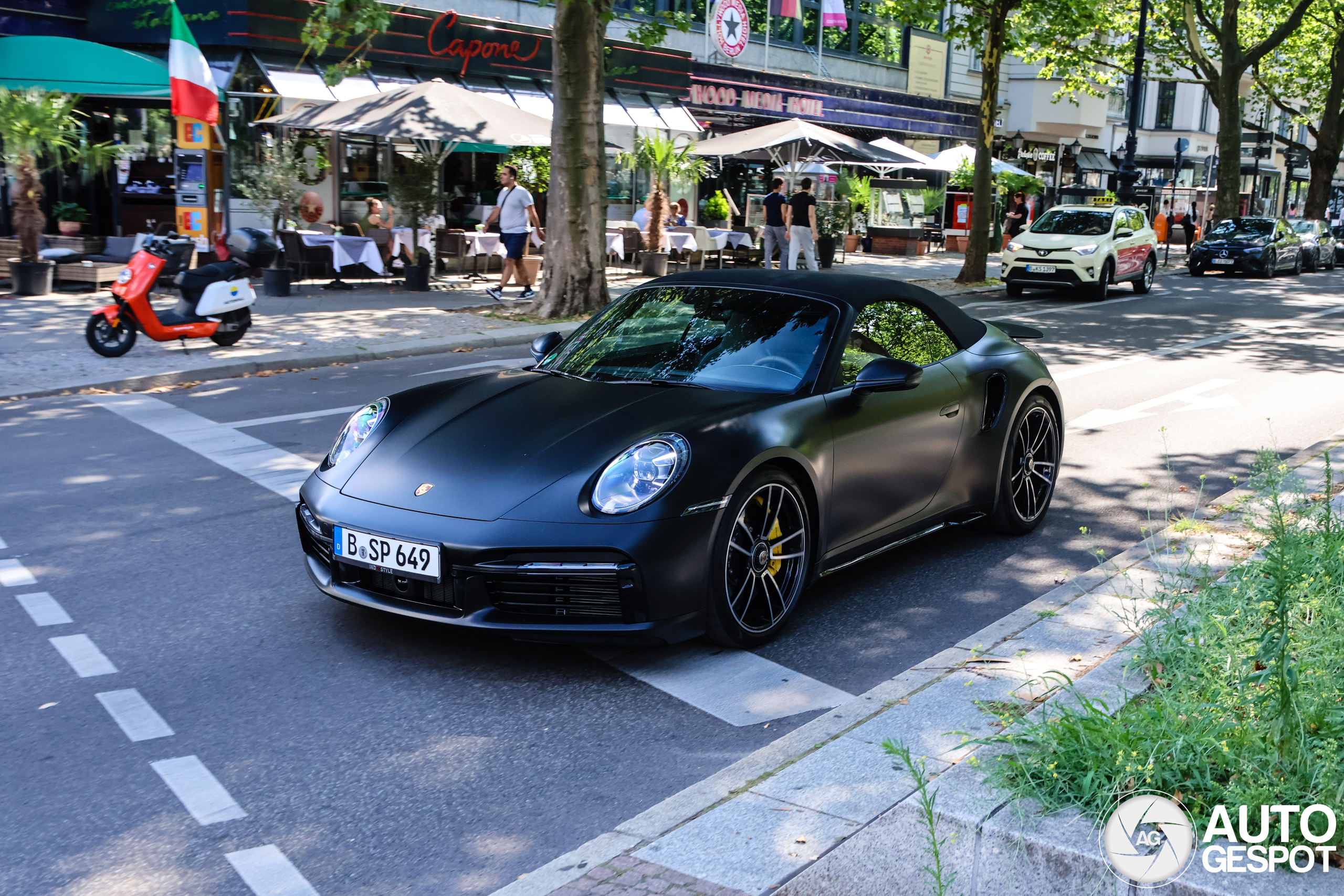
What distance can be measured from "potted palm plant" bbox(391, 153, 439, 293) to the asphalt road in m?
10.4

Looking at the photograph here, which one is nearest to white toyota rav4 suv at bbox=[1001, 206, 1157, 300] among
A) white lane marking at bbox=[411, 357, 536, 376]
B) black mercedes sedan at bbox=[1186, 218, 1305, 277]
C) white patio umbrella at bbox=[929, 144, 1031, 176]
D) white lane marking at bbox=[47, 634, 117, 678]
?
black mercedes sedan at bbox=[1186, 218, 1305, 277]

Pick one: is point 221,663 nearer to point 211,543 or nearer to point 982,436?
point 211,543

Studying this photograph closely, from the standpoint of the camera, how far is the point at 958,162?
33.1m

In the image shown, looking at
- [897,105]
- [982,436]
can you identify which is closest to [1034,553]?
[982,436]

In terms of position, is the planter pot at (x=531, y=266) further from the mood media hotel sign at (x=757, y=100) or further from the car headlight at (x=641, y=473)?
the car headlight at (x=641, y=473)

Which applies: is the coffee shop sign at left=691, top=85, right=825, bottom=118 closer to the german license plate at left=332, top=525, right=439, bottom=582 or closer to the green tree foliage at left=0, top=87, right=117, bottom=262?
the green tree foliage at left=0, top=87, right=117, bottom=262

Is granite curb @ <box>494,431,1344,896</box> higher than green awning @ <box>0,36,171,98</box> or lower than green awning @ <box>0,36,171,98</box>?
lower

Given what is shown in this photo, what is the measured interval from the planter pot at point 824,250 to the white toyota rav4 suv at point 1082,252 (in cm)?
328

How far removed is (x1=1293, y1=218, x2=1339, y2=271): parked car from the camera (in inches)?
1337

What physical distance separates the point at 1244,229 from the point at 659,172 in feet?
54.0

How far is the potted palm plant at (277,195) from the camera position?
1758 cm

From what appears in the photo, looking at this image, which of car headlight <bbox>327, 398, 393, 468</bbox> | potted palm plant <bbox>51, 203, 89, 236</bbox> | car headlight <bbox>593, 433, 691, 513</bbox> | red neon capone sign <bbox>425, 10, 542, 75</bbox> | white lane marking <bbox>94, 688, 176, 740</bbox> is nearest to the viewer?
white lane marking <bbox>94, 688, 176, 740</bbox>

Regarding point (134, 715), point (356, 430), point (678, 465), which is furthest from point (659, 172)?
point (134, 715)

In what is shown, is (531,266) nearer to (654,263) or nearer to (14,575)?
(654,263)
